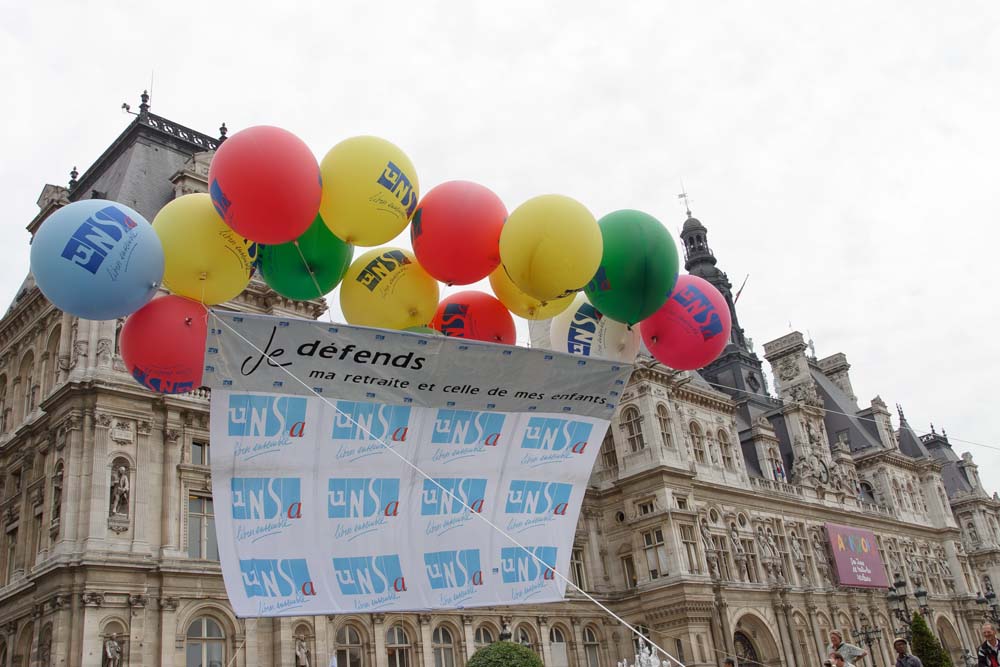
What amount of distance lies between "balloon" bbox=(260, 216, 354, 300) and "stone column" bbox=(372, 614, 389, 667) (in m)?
18.0

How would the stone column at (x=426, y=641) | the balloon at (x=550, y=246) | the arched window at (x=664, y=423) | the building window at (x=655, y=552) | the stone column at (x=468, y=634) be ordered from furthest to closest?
the arched window at (x=664, y=423), the building window at (x=655, y=552), the stone column at (x=468, y=634), the stone column at (x=426, y=641), the balloon at (x=550, y=246)

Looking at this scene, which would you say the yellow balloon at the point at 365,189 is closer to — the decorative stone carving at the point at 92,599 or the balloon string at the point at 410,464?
the balloon string at the point at 410,464

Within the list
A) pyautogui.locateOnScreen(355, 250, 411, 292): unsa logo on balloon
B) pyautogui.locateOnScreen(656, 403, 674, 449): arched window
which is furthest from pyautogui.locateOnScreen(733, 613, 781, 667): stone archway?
pyautogui.locateOnScreen(355, 250, 411, 292): unsa logo on balloon

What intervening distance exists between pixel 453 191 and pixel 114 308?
3534 mm

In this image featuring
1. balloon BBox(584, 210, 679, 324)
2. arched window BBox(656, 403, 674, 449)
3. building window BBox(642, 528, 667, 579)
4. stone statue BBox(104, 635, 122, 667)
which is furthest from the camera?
arched window BBox(656, 403, 674, 449)

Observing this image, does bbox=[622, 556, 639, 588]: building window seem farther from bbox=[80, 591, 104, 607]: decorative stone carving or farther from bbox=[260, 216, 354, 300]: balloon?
bbox=[260, 216, 354, 300]: balloon

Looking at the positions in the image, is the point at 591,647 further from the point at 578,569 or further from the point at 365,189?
the point at 365,189

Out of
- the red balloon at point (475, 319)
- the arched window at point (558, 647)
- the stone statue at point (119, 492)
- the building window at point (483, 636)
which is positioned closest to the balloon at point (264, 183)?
the red balloon at point (475, 319)

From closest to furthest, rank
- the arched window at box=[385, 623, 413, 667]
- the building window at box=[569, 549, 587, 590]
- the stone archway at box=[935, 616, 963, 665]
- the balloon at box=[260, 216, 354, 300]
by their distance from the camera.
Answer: the balloon at box=[260, 216, 354, 300], the arched window at box=[385, 623, 413, 667], the building window at box=[569, 549, 587, 590], the stone archway at box=[935, 616, 963, 665]

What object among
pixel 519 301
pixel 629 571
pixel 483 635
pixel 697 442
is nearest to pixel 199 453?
pixel 483 635

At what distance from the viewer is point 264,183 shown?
25.3ft

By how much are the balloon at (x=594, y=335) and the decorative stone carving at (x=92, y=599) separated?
15.1m

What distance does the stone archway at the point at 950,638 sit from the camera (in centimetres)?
5138

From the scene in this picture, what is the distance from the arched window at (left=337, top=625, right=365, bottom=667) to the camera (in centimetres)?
2427
